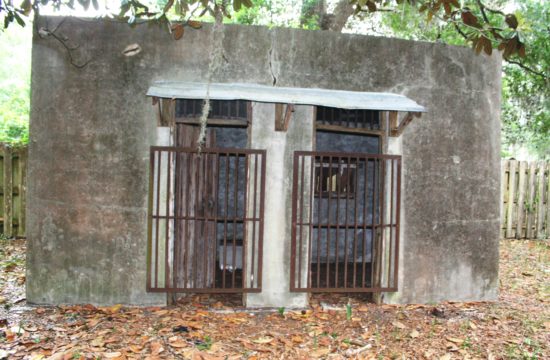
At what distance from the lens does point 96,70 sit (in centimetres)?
529

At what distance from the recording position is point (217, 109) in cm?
617

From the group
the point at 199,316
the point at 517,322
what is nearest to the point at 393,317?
the point at 517,322

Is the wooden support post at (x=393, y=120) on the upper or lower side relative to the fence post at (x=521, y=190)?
upper

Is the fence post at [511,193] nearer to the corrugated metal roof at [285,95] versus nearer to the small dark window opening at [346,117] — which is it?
the small dark window opening at [346,117]

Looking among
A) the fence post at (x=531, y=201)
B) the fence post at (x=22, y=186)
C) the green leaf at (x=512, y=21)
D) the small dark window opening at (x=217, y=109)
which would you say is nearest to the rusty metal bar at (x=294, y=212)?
the small dark window opening at (x=217, y=109)

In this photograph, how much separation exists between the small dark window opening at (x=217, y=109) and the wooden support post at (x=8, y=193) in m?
5.02

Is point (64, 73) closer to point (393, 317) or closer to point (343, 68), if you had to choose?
point (343, 68)

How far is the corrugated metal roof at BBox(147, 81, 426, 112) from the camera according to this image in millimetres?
4766

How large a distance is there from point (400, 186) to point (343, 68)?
1.67 m

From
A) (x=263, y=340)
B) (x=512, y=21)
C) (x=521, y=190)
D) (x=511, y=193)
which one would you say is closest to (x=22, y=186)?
(x=263, y=340)

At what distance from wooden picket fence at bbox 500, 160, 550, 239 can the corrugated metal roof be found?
6.17 m

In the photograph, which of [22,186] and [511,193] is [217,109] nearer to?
[22,186]

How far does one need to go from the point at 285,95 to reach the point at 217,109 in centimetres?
156

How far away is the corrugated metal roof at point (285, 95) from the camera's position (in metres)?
4.77
